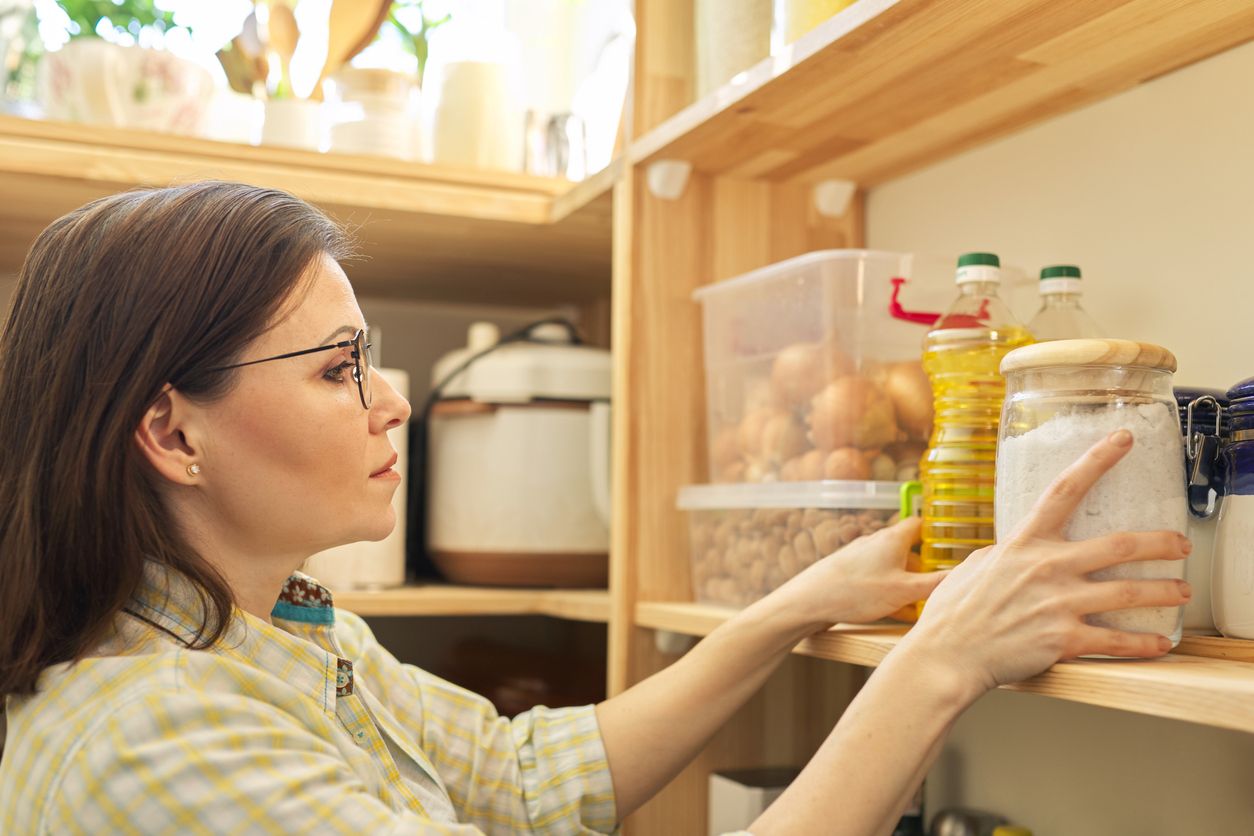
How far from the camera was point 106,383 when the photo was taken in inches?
34.4

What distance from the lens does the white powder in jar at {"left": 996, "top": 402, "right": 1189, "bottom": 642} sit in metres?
0.77

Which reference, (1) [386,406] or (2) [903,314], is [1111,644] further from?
(1) [386,406]

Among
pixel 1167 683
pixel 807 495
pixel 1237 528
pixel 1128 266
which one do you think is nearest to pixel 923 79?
pixel 1128 266

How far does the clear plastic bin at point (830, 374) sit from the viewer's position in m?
1.09

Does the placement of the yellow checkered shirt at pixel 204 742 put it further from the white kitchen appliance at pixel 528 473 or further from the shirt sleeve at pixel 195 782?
the white kitchen appliance at pixel 528 473

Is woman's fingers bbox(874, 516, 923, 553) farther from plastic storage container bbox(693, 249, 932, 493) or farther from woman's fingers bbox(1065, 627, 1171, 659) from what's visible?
woman's fingers bbox(1065, 627, 1171, 659)

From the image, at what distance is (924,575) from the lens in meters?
0.98

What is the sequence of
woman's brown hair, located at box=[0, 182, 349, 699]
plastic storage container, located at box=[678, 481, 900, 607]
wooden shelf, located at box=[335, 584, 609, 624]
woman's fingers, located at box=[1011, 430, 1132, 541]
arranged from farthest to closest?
wooden shelf, located at box=[335, 584, 609, 624] < plastic storage container, located at box=[678, 481, 900, 607] < woman's brown hair, located at box=[0, 182, 349, 699] < woman's fingers, located at box=[1011, 430, 1132, 541]

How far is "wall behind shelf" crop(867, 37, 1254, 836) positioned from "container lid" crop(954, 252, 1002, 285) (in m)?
0.19

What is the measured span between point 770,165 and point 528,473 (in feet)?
1.66

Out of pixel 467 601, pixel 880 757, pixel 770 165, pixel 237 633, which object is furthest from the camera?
pixel 467 601

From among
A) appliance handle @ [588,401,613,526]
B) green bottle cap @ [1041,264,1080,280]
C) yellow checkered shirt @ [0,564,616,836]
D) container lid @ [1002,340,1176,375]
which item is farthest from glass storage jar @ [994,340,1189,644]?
appliance handle @ [588,401,613,526]

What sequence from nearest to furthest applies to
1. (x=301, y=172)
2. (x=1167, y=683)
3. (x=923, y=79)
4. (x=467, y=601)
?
(x=1167, y=683) < (x=923, y=79) < (x=301, y=172) < (x=467, y=601)

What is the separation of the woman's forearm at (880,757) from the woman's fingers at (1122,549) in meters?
0.10
